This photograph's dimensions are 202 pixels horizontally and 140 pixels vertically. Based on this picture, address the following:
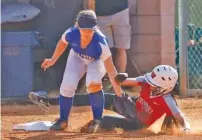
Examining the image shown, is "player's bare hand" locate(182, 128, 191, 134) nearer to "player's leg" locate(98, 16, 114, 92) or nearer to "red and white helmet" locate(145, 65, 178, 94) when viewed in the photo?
"red and white helmet" locate(145, 65, 178, 94)

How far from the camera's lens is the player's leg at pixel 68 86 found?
659 cm

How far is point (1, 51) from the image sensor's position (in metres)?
8.80

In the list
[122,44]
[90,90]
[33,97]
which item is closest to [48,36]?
[122,44]

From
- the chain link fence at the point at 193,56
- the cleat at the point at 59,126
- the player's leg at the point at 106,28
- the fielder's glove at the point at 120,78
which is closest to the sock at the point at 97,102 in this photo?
the fielder's glove at the point at 120,78

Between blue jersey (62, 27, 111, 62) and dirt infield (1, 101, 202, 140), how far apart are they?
0.74m

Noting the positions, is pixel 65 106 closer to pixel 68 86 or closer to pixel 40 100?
pixel 68 86

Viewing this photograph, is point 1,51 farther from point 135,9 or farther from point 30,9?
point 135,9

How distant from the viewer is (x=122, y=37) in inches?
365

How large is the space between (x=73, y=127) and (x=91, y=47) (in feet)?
3.12

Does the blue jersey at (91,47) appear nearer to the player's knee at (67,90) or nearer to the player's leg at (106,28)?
the player's knee at (67,90)

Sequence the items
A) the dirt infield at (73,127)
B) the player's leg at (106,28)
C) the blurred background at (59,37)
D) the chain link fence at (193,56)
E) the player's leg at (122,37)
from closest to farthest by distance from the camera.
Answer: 1. the dirt infield at (73,127)
2. the blurred background at (59,37)
3. the player's leg at (106,28)
4. the player's leg at (122,37)
5. the chain link fence at (193,56)

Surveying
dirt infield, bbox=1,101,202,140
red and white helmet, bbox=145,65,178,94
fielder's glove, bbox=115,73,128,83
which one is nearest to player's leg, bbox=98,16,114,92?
dirt infield, bbox=1,101,202,140

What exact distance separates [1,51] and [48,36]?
32.9 inches

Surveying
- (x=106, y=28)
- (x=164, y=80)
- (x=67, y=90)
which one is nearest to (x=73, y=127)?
(x=67, y=90)
